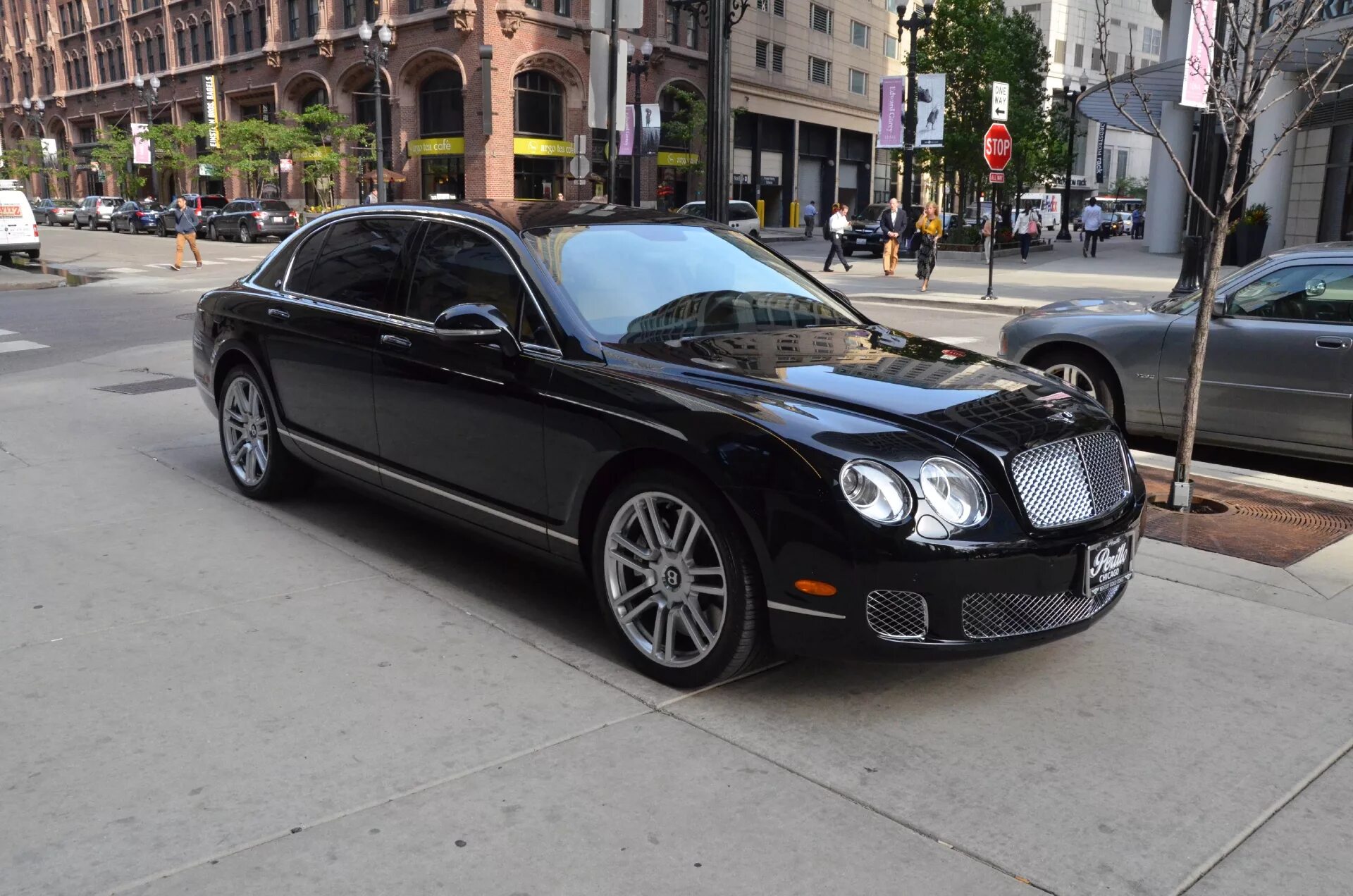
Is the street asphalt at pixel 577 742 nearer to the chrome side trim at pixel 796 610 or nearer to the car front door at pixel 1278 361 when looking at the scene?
the chrome side trim at pixel 796 610

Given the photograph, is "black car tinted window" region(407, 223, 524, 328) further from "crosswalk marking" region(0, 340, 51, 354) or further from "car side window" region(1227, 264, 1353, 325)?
"crosswalk marking" region(0, 340, 51, 354)

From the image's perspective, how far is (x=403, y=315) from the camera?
5129 mm

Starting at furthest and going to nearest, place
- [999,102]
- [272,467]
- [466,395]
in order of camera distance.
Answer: [999,102] < [272,467] < [466,395]

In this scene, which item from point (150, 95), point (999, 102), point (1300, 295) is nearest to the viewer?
point (1300, 295)

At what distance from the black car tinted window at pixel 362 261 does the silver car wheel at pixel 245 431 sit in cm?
80

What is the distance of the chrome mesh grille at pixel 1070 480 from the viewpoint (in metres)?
3.66

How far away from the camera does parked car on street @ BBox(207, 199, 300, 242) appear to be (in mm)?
41531

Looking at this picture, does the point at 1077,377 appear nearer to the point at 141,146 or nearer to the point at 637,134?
the point at 637,134

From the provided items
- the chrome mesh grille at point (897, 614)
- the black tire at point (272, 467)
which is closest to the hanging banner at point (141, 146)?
the black tire at point (272, 467)

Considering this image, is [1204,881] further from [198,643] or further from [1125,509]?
[198,643]

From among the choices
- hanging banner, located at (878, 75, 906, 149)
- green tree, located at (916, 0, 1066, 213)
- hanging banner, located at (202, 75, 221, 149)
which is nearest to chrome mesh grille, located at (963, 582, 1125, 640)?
hanging banner, located at (878, 75, 906, 149)

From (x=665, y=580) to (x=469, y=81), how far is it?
48.6 metres

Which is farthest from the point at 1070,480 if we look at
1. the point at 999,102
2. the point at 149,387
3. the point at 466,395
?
the point at 999,102

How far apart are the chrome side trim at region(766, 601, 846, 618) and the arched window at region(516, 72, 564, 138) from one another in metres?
49.0
